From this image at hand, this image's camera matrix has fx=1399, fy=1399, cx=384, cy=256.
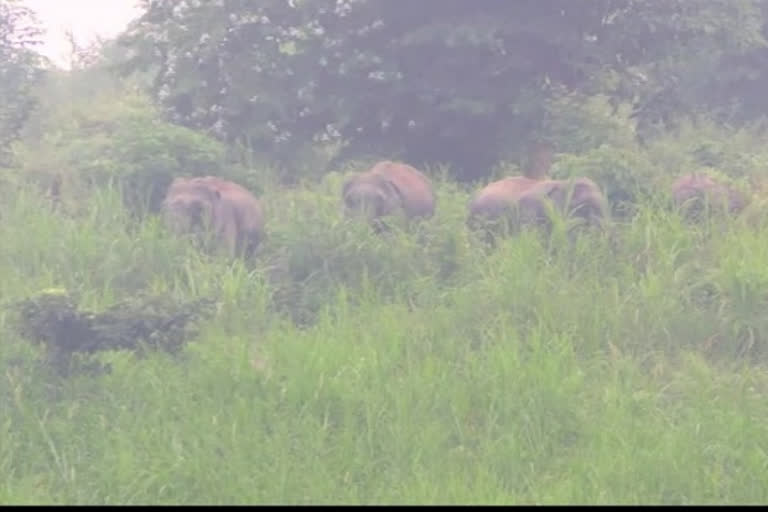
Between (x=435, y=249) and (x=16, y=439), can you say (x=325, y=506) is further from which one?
(x=435, y=249)

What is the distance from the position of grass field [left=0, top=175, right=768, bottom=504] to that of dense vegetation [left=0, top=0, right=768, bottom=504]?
15 mm

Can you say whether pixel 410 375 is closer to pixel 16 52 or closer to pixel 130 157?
pixel 130 157

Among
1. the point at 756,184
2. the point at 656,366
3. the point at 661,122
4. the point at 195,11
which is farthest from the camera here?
the point at 661,122

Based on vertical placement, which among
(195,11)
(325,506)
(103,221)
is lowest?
(325,506)

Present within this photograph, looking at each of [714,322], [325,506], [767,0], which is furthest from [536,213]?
[767,0]

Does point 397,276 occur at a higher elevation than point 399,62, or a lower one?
lower

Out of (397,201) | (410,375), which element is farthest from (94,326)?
(397,201)

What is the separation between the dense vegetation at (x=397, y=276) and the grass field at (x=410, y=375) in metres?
0.01

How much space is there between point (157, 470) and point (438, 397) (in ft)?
4.46

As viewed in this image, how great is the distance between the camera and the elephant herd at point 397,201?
338 inches

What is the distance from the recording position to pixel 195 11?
447 inches

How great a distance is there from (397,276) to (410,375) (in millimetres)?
1627

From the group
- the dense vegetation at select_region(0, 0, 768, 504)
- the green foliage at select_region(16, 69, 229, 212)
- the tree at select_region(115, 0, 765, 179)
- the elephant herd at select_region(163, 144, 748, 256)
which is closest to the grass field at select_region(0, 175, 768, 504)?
the dense vegetation at select_region(0, 0, 768, 504)

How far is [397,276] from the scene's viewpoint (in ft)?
26.5
